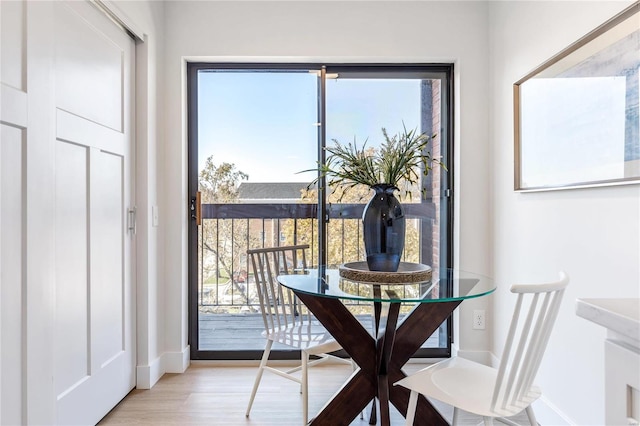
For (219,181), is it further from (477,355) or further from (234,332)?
(477,355)

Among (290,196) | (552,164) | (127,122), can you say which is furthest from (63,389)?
(552,164)

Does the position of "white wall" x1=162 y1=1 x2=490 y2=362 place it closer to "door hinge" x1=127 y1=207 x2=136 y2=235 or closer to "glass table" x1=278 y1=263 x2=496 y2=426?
"door hinge" x1=127 y1=207 x2=136 y2=235

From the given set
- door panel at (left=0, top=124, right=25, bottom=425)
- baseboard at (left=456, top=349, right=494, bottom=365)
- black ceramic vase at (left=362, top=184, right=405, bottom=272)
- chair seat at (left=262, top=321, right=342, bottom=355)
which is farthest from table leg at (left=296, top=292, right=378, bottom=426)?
baseboard at (left=456, top=349, right=494, bottom=365)

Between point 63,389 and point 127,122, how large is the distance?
58.5 inches

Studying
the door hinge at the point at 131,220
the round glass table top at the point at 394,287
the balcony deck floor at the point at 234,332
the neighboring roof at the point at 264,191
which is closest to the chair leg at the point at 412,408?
the round glass table top at the point at 394,287

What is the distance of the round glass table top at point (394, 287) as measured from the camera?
143cm

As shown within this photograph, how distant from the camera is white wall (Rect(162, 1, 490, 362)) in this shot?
2.60m

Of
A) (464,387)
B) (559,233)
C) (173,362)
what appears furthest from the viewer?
(173,362)

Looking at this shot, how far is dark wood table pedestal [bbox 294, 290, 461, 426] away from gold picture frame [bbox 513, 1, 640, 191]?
0.83 meters

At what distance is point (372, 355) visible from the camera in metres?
1.73

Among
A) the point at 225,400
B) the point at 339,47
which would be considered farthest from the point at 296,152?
the point at 225,400

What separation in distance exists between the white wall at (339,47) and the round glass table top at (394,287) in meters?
0.93

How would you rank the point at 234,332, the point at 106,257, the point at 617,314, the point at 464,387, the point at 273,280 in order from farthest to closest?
1. the point at 234,332
2. the point at 273,280
3. the point at 106,257
4. the point at 464,387
5. the point at 617,314

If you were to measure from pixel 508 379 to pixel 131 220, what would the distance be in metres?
2.16
